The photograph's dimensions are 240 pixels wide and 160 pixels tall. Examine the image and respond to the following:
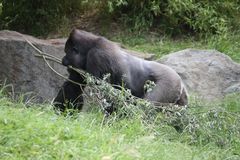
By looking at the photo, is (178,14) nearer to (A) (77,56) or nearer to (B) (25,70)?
(B) (25,70)

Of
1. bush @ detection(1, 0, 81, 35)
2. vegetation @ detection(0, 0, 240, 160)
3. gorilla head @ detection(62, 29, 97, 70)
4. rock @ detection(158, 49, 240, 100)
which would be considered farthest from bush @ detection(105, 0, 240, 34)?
gorilla head @ detection(62, 29, 97, 70)

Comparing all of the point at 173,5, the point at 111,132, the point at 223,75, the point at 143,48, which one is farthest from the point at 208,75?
the point at 111,132

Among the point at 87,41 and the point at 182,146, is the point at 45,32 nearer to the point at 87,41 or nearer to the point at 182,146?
the point at 87,41

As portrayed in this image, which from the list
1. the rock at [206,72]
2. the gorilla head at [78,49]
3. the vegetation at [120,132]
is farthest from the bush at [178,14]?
the gorilla head at [78,49]

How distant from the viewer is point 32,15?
9523 millimetres

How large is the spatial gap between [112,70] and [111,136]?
56.8 inches

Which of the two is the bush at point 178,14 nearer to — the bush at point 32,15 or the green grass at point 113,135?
the bush at point 32,15

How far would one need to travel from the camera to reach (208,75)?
7277 mm

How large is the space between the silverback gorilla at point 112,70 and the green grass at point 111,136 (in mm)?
670

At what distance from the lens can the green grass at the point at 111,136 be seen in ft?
10.6

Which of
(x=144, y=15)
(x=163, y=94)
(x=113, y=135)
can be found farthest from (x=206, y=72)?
(x=113, y=135)

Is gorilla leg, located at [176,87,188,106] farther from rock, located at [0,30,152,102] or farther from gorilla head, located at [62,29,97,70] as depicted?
rock, located at [0,30,152,102]

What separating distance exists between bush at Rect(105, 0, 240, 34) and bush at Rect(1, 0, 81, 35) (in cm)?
86

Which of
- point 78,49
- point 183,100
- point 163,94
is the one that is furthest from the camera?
point 183,100
